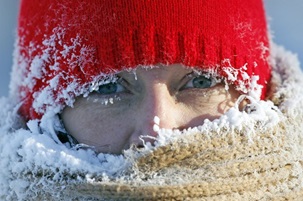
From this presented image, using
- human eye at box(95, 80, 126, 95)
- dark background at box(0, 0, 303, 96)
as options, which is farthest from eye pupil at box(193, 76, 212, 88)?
dark background at box(0, 0, 303, 96)

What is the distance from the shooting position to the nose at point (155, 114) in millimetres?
1560

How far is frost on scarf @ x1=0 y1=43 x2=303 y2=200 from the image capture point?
1532 millimetres

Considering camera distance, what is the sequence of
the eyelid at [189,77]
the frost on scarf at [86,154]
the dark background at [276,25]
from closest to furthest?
1. the frost on scarf at [86,154]
2. the eyelid at [189,77]
3. the dark background at [276,25]

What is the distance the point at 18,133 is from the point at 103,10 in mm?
390

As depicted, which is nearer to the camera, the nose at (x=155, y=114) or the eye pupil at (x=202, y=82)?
the nose at (x=155, y=114)

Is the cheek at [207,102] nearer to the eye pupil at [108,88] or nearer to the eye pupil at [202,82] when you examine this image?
the eye pupil at [202,82]

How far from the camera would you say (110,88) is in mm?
1683

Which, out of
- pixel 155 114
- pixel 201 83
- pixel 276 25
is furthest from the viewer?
pixel 276 25

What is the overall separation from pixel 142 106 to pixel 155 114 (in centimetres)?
5

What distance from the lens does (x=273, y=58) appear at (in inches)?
78.8

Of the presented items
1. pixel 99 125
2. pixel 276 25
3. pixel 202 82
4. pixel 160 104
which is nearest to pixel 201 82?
pixel 202 82

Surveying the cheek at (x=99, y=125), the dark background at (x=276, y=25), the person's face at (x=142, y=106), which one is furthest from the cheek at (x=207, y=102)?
the dark background at (x=276, y=25)

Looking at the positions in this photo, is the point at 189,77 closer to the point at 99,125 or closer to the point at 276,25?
the point at 99,125

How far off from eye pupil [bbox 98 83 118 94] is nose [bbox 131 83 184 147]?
97mm
